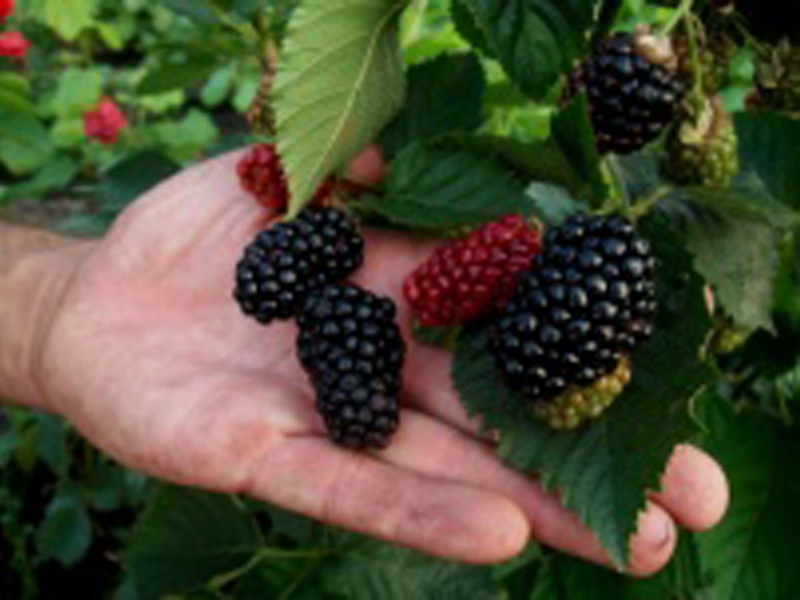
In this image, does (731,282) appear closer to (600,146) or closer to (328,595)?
(600,146)

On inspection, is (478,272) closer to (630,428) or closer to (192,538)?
(630,428)

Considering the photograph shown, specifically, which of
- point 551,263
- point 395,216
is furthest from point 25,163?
point 551,263

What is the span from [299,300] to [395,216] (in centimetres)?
Answer: 16

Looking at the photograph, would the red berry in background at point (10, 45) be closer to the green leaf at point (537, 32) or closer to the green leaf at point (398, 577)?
the green leaf at point (398, 577)

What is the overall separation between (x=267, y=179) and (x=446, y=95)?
10.2 inches

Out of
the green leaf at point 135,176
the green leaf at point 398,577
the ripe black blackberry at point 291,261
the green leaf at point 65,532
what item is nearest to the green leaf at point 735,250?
the ripe black blackberry at point 291,261

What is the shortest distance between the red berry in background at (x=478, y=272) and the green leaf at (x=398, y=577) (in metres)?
0.37

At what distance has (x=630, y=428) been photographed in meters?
0.90

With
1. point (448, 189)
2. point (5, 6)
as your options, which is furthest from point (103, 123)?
point (448, 189)

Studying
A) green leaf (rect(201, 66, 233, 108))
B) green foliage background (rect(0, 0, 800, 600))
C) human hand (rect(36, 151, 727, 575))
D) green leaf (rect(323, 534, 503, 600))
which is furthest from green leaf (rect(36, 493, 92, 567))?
green leaf (rect(201, 66, 233, 108))

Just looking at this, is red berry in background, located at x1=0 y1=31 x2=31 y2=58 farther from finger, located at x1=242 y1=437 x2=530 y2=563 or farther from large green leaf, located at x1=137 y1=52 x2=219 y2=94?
finger, located at x1=242 y1=437 x2=530 y2=563

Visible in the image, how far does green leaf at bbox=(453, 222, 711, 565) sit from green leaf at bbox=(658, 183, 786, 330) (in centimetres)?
2

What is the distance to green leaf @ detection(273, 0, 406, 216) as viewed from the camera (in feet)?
2.68

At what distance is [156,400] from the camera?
3.90 feet
